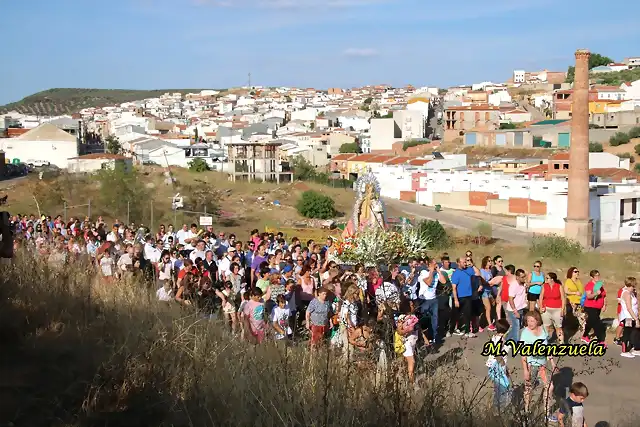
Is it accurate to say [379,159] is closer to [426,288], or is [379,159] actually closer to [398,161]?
[398,161]

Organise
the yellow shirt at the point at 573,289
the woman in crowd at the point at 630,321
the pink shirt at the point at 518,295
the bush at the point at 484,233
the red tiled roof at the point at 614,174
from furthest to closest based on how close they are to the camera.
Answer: the red tiled roof at the point at 614,174
the bush at the point at 484,233
the yellow shirt at the point at 573,289
the pink shirt at the point at 518,295
the woman in crowd at the point at 630,321

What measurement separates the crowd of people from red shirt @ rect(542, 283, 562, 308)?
13mm

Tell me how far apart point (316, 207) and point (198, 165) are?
22589 mm

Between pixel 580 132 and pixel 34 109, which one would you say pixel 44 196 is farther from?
pixel 34 109

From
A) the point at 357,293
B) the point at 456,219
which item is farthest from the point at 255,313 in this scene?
the point at 456,219

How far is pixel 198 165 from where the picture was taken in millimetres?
68438

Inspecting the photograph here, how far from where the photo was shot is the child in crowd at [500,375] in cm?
590

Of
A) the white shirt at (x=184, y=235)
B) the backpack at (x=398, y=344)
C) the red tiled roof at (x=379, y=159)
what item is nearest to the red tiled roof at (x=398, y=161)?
the red tiled roof at (x=379, y=159)

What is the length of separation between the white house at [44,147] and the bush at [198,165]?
9.74m

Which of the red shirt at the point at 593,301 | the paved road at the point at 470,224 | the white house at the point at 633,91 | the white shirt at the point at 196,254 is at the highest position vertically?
the white house at the point at 633,91

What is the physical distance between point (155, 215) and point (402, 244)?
91.6ft

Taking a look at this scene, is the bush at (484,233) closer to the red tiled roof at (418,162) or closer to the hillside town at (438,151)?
the hillside town at (438,151)

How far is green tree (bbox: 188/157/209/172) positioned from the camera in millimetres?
67875

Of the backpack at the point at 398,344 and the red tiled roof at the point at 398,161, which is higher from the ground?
the backpack at the point at 398,344
